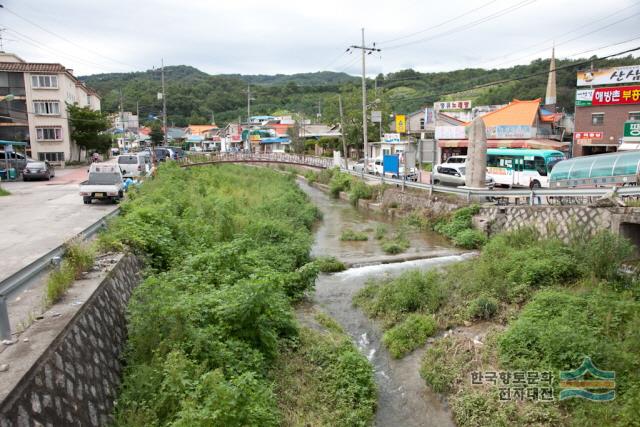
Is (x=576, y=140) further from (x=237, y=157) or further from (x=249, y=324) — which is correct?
(x=249, y=324)

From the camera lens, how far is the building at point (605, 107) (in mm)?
33062

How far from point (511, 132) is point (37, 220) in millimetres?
38316

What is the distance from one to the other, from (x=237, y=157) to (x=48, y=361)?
→ 1733 inches

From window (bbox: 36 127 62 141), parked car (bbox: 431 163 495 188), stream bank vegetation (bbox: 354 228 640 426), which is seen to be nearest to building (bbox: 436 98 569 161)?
parked car (bbox: 431 163 495 188)

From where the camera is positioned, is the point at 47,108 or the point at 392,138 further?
the point at 392,138

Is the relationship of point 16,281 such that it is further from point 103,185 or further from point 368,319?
point 103,185

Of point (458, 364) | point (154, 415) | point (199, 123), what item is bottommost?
point (458, 364)

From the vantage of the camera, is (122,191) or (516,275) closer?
(516,275)

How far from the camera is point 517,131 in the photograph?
41.0 metres

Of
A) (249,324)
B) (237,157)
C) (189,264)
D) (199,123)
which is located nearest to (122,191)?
(189,264)

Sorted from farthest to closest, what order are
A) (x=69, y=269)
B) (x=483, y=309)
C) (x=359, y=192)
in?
(x=359, y=192), (x=483, y=309), (x=69, y=269)

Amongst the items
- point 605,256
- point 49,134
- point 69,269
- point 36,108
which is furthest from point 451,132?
point 69,269

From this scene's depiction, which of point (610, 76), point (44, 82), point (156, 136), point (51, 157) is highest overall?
point (44, 82)

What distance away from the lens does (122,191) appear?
69.6 feet
